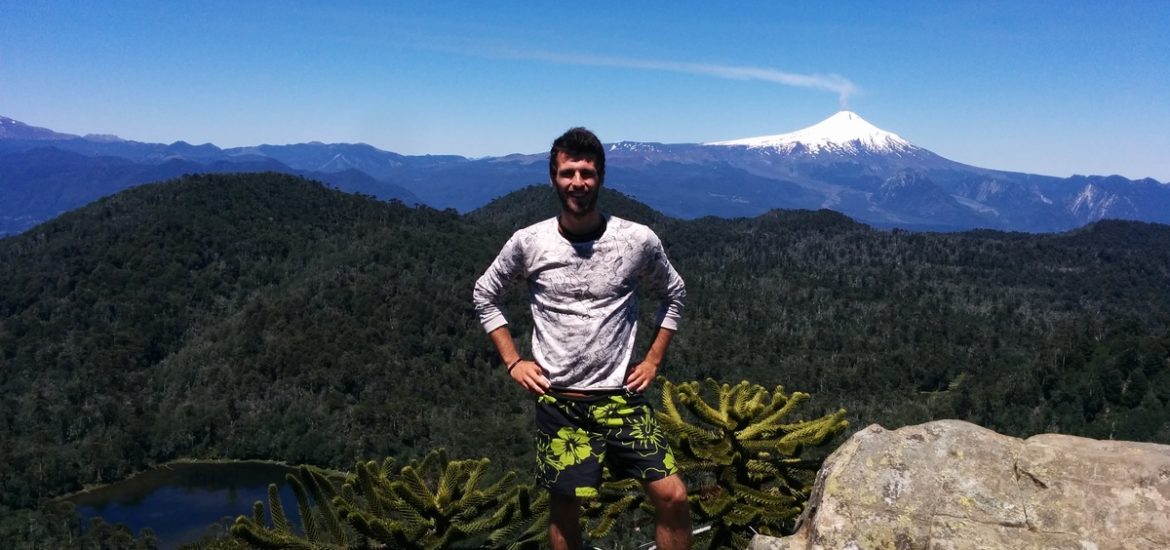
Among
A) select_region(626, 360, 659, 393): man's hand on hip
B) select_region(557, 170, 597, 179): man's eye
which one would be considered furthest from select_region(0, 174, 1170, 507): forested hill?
select_region(557, 170, 597, 179): man's eye

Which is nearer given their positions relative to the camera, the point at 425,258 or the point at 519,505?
the point at 519,505

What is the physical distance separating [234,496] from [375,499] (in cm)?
11139

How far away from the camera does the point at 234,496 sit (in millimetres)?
100188

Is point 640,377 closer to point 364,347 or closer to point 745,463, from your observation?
point 745,463

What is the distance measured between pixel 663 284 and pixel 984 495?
273cm

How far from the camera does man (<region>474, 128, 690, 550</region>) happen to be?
201 inches

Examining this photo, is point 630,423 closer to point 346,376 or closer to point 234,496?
point 234,496

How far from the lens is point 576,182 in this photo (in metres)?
4.94

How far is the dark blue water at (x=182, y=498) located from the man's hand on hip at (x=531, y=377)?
9571 centimetres

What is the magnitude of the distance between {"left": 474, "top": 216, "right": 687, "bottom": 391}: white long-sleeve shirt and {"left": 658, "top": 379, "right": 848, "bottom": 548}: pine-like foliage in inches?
69.5

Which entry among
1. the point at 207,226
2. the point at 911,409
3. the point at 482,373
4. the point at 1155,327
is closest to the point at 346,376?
the point at 482,373

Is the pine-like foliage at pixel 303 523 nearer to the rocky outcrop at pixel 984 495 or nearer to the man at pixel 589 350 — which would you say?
the man at pixel 589 350

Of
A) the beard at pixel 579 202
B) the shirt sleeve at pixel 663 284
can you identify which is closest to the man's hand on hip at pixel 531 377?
the shirt sleeve at pixel 663 284

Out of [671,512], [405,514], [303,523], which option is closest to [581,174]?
[671,512]
